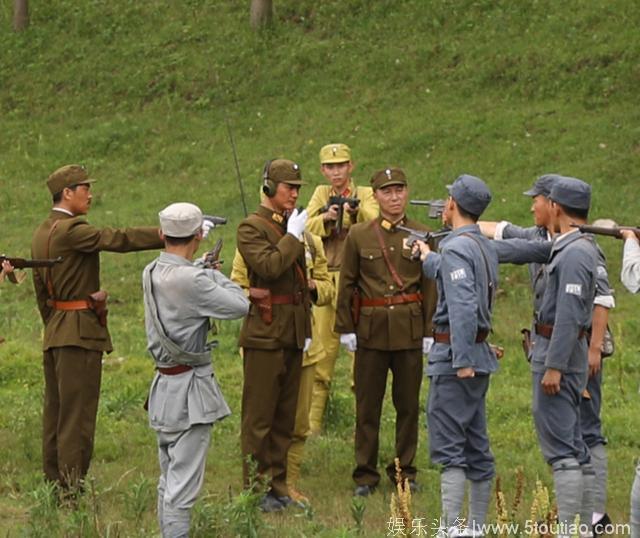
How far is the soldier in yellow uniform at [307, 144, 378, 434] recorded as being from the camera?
1028 cm

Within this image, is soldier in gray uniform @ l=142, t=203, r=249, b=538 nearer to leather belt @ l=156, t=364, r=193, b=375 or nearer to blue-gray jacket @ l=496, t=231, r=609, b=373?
leather belt @ l=156, t=364, r=193, b=375

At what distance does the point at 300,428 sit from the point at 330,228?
179cm

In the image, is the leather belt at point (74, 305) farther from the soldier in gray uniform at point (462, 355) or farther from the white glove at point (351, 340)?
the soldier in gray uniform at point (462, 355)

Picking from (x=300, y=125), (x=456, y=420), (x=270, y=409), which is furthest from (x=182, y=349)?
(x=300, y=125)

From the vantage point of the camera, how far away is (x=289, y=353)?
8.91m

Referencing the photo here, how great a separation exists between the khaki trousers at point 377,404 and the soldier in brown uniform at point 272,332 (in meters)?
0.57

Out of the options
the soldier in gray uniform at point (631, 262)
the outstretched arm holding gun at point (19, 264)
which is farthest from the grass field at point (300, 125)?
the soldier in gray uniform at point (631, 262)

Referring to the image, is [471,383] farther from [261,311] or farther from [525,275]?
[525,275]

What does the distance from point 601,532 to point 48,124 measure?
1908cm

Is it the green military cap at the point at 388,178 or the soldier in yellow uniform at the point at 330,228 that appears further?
the soldier in yellow uniform at the point at 330,228

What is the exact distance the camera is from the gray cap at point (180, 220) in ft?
24.1

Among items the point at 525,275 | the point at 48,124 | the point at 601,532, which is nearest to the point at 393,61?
the point at 48,124

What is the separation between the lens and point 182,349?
7.46 metres

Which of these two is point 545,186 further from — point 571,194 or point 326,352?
point 326,352
